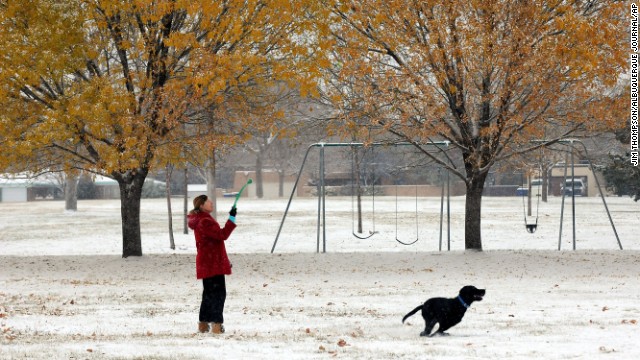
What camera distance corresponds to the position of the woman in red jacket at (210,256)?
10.1 m

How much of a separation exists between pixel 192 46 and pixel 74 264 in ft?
19.2

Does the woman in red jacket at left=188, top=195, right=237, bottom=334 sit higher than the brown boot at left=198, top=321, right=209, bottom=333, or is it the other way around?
the woman in red jacket at left=188, top=195, right=237, bottom=334

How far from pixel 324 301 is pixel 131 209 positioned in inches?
359

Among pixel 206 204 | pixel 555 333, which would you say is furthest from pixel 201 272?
pixel 555 333

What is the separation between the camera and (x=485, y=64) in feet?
64.7

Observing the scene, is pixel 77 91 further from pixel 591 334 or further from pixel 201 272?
pixel 591 334

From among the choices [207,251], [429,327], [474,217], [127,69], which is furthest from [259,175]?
[429,327]

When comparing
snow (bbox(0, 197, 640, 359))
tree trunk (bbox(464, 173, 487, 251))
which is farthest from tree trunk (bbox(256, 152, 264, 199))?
tree trunk (bbox(464, 173, 487, 251))

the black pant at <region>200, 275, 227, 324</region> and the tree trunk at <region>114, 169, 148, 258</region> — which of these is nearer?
the black pant at <region>200, 275, 227, 324</region>

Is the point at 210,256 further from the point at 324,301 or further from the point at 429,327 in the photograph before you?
the point at 324,301

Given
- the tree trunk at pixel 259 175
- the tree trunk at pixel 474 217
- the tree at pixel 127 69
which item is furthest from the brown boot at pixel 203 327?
the tree trunk at pixel 259 175

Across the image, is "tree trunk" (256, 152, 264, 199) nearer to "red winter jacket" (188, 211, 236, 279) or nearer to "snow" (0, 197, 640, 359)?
"snow" (0, 197, 640, 359)

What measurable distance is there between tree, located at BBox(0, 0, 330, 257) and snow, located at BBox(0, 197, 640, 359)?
9.45 feet

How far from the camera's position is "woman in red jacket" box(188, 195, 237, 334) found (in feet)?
33.3
